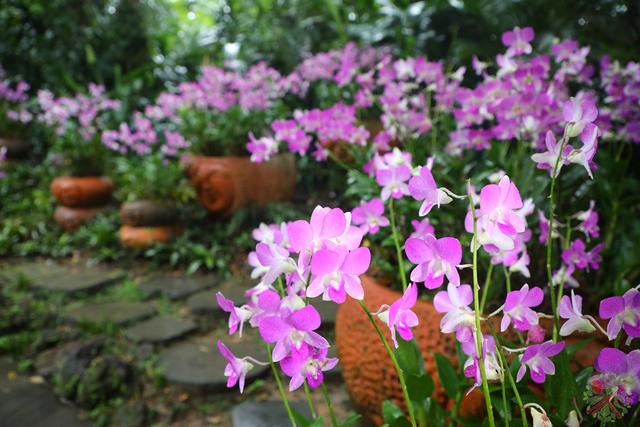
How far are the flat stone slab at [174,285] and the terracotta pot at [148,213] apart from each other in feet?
1.73

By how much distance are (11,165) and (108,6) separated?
2.47 metres

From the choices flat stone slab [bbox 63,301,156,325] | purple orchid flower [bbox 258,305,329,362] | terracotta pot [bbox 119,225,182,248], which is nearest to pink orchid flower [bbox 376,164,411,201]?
purple orchid flower [bbox 258,305,329,362]

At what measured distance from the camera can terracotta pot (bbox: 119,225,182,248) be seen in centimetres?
342

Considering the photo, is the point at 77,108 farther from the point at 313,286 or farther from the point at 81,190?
the point at 313,286

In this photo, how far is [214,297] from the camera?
2613 millimetres

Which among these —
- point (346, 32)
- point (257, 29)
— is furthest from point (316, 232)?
point (257, 29)

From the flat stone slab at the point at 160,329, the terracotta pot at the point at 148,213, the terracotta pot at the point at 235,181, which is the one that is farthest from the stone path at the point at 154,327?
the terracotta pot at the point at 235,181

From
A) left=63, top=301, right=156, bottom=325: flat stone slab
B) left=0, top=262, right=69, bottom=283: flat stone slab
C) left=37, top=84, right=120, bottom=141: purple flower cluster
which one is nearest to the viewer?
left=63, top=301, right=156, bottom=325: flat stone slab

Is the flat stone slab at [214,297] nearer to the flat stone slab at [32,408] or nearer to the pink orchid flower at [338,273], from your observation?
the flat stone slab at [32,408]

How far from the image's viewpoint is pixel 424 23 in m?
3.36

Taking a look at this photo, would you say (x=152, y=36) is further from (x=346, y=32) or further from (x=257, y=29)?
(x=346, y=32)

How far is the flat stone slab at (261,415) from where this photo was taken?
146cm

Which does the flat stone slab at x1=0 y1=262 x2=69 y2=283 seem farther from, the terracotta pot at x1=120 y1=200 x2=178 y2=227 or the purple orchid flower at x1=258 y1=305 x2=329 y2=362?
the purple orchid flower at x1=258 y1=305 x2=329 y2=362

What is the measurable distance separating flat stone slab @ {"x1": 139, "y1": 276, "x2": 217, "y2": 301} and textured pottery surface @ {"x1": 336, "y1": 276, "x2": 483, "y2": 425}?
1559 mm
